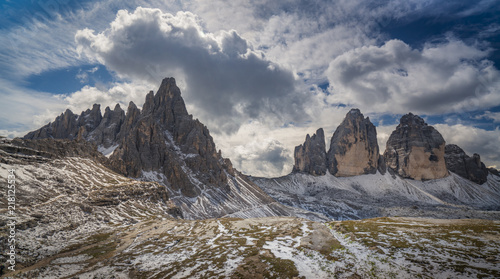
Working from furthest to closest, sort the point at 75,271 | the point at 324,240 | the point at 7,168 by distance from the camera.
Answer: the point at 7,168 < the point at 324,240 < the point at 75,271

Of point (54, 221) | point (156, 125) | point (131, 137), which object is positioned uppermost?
point (156, 125)

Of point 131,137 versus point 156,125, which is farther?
point 156,125

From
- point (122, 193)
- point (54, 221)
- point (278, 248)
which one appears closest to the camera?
point (278, 248)

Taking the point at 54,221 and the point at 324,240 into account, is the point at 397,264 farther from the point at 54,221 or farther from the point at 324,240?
the point at 54,221

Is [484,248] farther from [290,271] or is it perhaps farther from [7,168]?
[7,168]

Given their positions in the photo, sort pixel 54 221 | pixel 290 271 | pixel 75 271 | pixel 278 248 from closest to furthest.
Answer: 1. pixel 290 271
2. pixel 75 271
3. pixel 278 248
4. pixel 54 221

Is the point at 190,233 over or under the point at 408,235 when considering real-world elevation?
under

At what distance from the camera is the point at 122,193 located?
3871 inches

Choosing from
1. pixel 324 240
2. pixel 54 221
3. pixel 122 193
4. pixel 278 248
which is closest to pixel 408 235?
pixel 324 240

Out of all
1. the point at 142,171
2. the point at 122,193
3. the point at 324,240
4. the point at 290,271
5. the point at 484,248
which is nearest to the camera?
the point at 290,271

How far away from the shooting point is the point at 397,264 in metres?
30.2

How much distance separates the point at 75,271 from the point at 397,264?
1923 inches

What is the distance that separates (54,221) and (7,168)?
94.9 feet

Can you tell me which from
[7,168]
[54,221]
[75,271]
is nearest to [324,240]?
[75,271]
